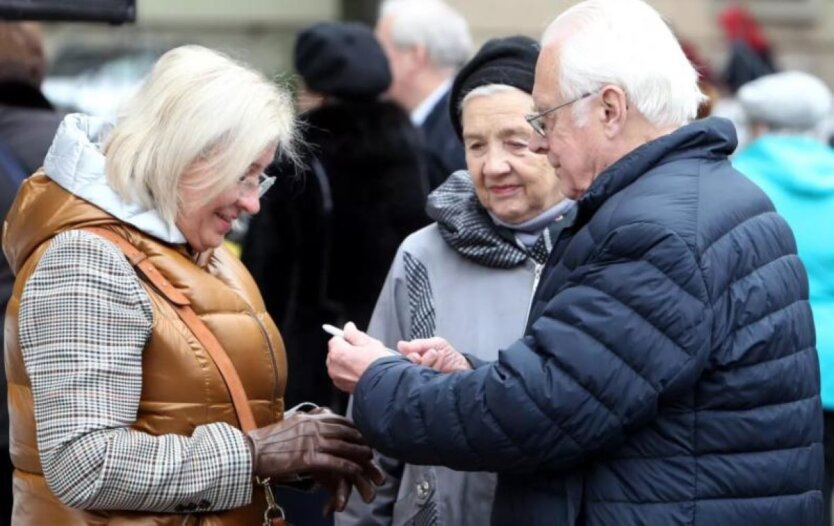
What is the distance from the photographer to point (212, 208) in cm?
308

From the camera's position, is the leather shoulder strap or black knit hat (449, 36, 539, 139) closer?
the leather shoulder strap

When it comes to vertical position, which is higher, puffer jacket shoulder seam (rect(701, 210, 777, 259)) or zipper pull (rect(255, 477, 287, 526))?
puffer jacket shoulder seam (rect(701, 210, 777, 259))

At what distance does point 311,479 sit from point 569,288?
85 cm

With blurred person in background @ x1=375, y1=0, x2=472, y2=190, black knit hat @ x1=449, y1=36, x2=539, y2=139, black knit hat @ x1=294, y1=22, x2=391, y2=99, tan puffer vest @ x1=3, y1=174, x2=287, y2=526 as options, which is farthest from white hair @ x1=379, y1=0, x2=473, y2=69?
tan puffer vest @ x1=3, y1=174, x2=287, y2=526

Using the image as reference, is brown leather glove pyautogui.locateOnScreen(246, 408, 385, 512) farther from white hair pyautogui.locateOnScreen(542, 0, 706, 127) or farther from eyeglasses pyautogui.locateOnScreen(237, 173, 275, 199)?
white hair pyautogui.locateOnScreen(542, 0, 706, 127)

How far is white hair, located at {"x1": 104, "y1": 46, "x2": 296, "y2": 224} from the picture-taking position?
2.99m

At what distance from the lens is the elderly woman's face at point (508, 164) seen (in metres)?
3.61

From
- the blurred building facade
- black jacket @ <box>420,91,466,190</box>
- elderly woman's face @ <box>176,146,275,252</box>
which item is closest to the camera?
elderly woman's face @ <box>176,146,275,252</box>

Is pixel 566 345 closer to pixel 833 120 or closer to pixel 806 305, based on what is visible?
pixel 806 305

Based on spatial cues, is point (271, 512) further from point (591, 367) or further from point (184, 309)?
point (591, 367)

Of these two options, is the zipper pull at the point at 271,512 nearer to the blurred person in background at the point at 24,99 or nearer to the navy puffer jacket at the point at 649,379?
the navy puffer jacket at the point at 649,379

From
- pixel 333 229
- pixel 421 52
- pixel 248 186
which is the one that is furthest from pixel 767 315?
pixel 421 52

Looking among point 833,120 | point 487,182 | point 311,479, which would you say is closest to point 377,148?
point 487,182

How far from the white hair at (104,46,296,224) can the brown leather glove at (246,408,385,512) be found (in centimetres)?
46
